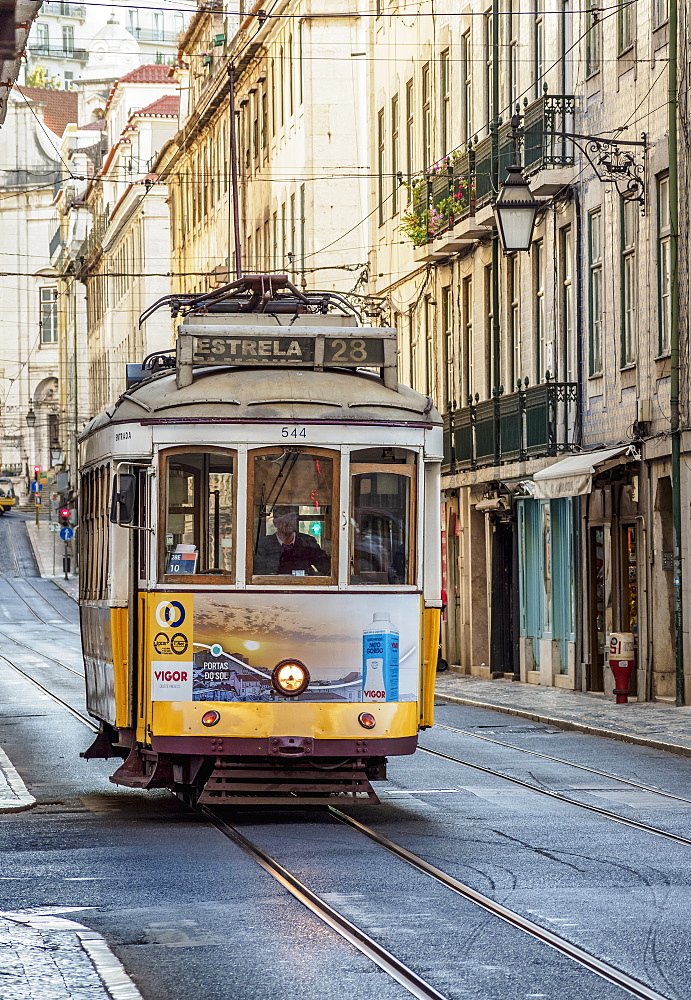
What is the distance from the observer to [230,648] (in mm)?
13453

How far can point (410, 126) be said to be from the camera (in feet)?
145

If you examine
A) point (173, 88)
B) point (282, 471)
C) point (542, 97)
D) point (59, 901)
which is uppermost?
point (173, 88)

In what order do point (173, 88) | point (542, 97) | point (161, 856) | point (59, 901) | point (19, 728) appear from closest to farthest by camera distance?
point (59, 901), point (161, 856), point (19, 728), point (542, 97), point (173, 88)

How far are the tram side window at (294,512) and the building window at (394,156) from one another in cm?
3128

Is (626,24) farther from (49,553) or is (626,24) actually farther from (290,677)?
(49,553)

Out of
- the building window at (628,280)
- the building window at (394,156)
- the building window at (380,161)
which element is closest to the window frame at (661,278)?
the building window at (628,280)

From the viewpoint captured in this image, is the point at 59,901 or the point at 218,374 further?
the point at 218,374

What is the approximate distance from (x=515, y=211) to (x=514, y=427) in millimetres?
7680

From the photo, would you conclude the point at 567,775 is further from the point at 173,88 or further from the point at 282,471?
the point at 173,88

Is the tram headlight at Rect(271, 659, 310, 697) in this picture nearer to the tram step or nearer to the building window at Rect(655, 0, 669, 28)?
the tram step

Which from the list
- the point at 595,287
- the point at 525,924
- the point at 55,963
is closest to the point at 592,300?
the point at 595,287

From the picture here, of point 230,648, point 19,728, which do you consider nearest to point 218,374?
point 230,648

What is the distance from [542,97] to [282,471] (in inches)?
762

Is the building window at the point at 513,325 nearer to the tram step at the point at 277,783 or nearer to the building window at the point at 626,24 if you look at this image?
the building window at the point at 626,24
